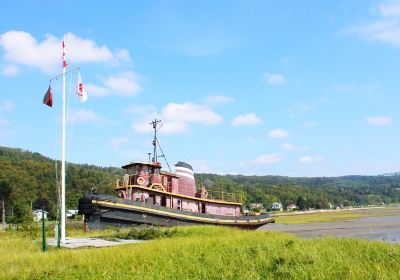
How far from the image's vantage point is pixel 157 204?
2588 cm

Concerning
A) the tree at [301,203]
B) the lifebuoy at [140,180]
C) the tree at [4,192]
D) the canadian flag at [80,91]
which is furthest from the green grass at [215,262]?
the tree at [301,203]

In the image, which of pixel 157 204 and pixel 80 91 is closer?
pixel 80 91

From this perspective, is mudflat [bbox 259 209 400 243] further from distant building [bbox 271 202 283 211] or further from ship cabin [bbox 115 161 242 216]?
distant building [bbox 271 202 283 211]

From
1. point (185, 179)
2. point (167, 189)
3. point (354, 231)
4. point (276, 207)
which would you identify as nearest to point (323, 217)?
point (354, 231)

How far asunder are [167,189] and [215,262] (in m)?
19.3

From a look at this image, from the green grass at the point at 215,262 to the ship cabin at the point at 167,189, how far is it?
46.5ft

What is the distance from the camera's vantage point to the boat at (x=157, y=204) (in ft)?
75.6

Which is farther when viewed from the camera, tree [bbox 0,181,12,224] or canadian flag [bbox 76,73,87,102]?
tree [bbox 0,181,12,224]

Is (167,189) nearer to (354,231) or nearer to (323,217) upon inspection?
(354,231)

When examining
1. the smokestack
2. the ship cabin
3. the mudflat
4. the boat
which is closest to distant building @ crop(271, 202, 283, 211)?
the mudflat

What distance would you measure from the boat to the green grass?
37.1ft

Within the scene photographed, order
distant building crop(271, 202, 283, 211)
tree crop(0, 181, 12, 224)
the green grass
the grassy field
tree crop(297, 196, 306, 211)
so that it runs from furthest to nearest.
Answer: distant building crop(271, 202, 283, 211) < tree crop(297, 196, 306, 211) < tree crop(0, 181, 12, 224) < the grassy field < the green grass

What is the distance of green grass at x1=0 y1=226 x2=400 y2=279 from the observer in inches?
293

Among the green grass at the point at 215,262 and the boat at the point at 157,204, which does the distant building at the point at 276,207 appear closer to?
the boat at the point at 157,204
